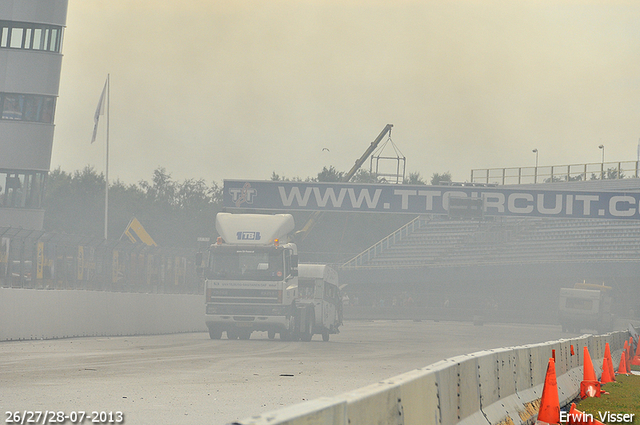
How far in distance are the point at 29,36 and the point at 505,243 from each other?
40320mm

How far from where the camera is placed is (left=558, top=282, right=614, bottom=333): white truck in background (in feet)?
177

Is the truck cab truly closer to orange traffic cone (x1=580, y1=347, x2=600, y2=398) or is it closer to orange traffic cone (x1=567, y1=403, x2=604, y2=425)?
orange traffic cone (x1=580, y1=347, x2=600, y2=398)

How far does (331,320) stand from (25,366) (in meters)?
18.9

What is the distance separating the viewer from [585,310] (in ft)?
178

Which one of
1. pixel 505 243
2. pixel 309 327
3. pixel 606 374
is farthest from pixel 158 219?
pixel 606 374

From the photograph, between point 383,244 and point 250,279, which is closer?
point 250,279

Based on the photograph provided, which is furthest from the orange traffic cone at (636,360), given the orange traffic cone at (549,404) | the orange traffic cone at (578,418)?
the orange traffic cone at (549,404)

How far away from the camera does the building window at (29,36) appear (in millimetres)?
44812

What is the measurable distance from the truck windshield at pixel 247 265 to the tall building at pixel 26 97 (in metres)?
21.5

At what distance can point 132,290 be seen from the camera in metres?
28.8

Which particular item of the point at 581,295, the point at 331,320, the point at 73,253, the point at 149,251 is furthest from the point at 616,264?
the point at 73,253

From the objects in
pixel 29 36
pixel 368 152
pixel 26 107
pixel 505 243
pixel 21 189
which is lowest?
pixel 21 189

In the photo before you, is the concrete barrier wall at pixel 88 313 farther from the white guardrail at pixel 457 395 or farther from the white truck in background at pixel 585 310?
the white truck in background at pixel 585 310

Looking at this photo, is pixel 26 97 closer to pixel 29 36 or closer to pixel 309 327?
pixel 29 36
